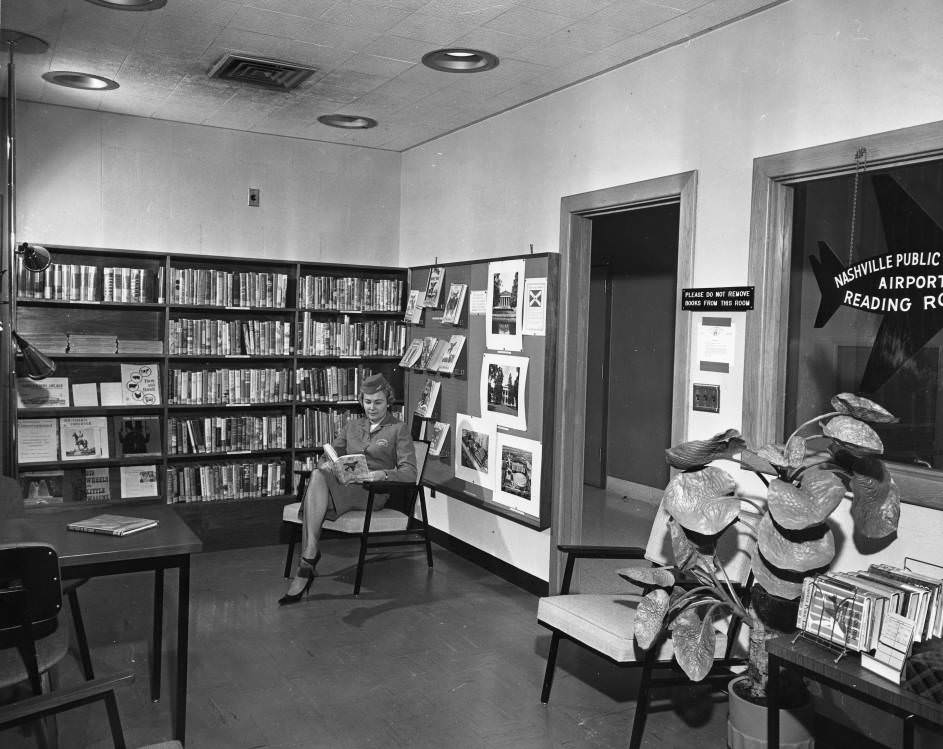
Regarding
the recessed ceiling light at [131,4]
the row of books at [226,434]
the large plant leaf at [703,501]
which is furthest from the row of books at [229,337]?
the large plant leaf at [703,501]

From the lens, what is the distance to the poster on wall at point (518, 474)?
527 centimetres

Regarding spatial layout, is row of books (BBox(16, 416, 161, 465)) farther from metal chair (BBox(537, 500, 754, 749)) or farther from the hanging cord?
the hanging cord

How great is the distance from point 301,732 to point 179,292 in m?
3.82

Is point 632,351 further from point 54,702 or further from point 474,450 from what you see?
point 54,702

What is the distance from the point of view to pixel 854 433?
2.77m

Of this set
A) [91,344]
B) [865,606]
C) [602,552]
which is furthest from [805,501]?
[91,344]

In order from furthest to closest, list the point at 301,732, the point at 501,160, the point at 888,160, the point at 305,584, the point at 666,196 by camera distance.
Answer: the point at 501,160 → the point at 305,584 → the point at 666,196 → the point at 301,732 → the point at 888,160

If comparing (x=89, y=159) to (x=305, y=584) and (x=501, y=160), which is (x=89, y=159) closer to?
(x=501, y=160)

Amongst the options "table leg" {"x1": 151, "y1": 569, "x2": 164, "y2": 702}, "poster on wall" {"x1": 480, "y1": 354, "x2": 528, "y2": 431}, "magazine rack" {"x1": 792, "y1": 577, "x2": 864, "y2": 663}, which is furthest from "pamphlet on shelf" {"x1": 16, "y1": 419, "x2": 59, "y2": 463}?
"magazine rack" {"x1": 792, "y1": 577, "x2": 864, "y2": 663}

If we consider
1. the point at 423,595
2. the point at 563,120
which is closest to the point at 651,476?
the point at 423,595

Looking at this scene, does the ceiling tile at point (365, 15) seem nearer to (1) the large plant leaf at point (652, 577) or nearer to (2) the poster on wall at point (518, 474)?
(2) the poster on wall at point (518, 474)

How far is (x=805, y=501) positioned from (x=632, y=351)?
617 centimetres

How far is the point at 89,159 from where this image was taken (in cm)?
612

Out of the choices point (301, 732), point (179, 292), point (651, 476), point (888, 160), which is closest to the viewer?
point (888, 160)
